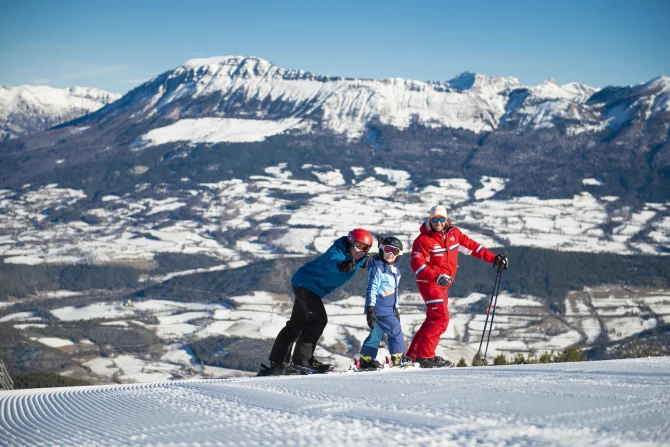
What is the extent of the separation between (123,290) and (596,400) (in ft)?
336

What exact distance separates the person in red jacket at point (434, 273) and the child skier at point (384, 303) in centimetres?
49

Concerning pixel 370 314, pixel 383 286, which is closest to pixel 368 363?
pixel 370 314

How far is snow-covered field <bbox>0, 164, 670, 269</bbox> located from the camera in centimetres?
11744

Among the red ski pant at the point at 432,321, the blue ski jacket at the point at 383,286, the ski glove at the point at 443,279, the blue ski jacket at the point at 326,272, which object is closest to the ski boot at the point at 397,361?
the red ski pant at the point at 432,321

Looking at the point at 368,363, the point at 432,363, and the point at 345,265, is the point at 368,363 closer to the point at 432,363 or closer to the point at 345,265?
the point at 432,363

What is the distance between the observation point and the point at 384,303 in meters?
9.41

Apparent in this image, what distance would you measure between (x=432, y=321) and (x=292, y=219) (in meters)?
127

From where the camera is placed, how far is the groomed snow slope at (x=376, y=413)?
12.4 feet

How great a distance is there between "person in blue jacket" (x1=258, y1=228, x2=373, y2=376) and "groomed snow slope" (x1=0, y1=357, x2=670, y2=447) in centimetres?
278

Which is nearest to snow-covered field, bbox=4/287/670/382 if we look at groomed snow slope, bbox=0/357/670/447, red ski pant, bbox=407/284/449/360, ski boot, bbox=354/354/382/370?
red ski pant, bbox=407/284/449/360

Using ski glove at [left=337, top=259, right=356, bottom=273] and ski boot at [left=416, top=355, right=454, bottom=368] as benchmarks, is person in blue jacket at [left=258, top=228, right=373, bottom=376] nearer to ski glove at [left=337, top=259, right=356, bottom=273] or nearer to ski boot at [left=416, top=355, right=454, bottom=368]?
ski glove at [left=337, top=259, right=356, bottom=273]

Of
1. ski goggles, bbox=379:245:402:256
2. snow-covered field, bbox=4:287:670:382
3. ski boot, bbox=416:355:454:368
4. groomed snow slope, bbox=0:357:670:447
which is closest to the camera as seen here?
groomed snow slope, bbox=0:357:670:447

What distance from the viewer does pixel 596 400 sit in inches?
181

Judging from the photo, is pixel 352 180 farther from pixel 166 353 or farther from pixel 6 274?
pixel 166 353
